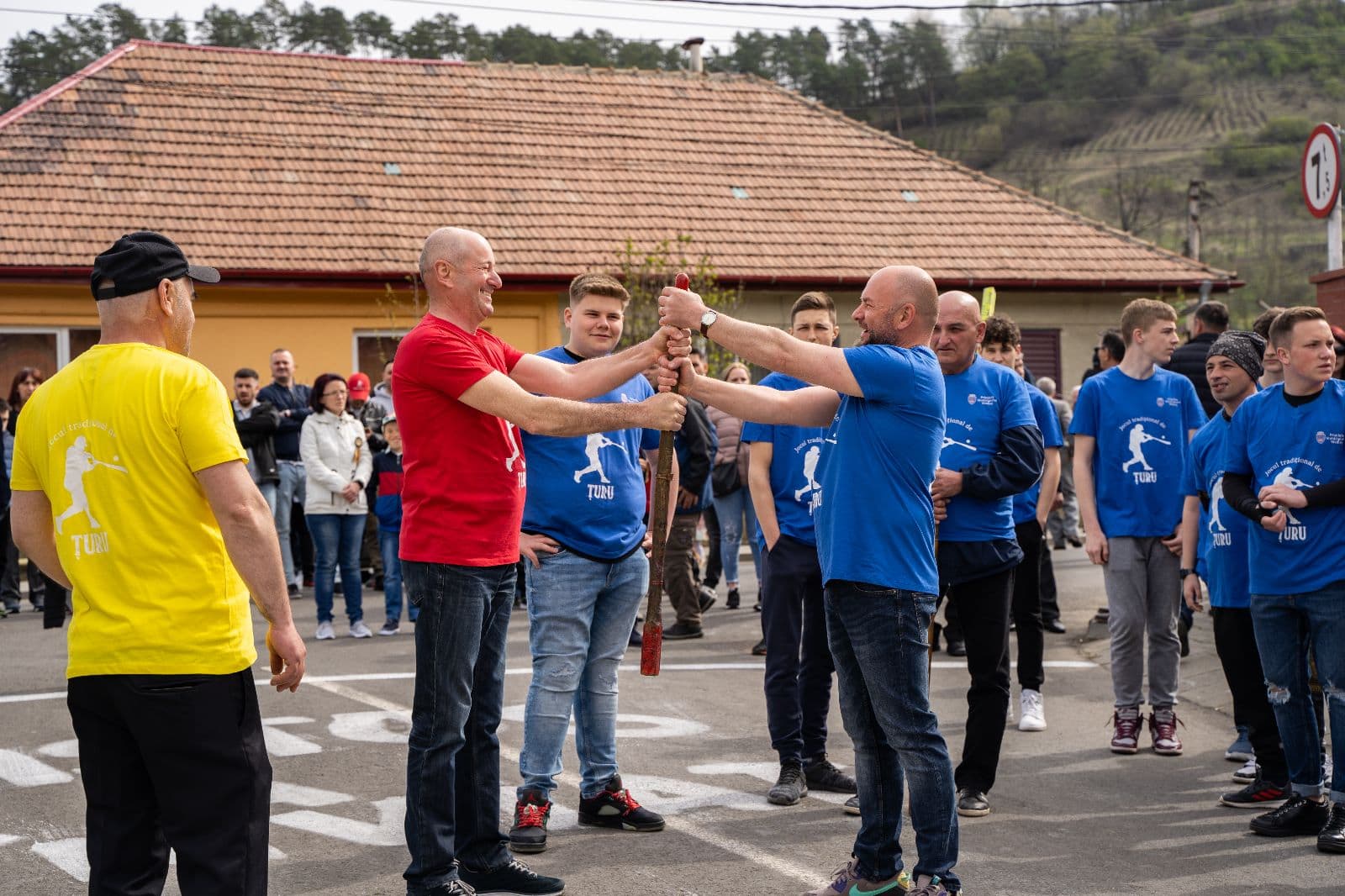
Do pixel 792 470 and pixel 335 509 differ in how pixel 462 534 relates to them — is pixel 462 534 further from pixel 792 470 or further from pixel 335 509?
pixel 335 509

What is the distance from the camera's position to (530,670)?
32.8ft

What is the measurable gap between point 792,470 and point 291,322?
1605 cm

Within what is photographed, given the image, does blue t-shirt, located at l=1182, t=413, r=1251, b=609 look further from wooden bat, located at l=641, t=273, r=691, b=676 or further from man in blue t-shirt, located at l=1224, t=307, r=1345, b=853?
wooden bat, located at l=641, t=273, r=691, b=676

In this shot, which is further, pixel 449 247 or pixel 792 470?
pixel 792 470

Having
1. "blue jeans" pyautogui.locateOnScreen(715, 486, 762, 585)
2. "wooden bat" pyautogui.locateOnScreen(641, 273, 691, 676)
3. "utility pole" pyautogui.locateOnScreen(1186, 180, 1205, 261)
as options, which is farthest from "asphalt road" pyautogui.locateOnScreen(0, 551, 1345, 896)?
"utility pole" pyautogui.locateOnScreen(1186, 180, 1205, 261)

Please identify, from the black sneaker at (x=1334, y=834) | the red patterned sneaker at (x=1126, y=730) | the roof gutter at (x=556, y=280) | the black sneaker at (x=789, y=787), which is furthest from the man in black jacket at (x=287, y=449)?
the black sneaker at (x=1334, y=834)

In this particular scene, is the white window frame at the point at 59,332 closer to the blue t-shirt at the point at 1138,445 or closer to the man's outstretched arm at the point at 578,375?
the blue t-shirt at the point at 1138,445

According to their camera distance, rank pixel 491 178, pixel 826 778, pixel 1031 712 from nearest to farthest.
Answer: pixel 826 778 < pixel 1031 712 < pixel 491 178

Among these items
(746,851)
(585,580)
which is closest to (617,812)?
(746,851)

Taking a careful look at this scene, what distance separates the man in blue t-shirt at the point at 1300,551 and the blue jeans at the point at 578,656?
104 inches

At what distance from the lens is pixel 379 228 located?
74.6ft

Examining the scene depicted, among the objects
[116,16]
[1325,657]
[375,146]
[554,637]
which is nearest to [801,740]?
[554,637]

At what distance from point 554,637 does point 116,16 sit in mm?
40196

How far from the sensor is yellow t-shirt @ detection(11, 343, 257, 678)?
13.3ft
